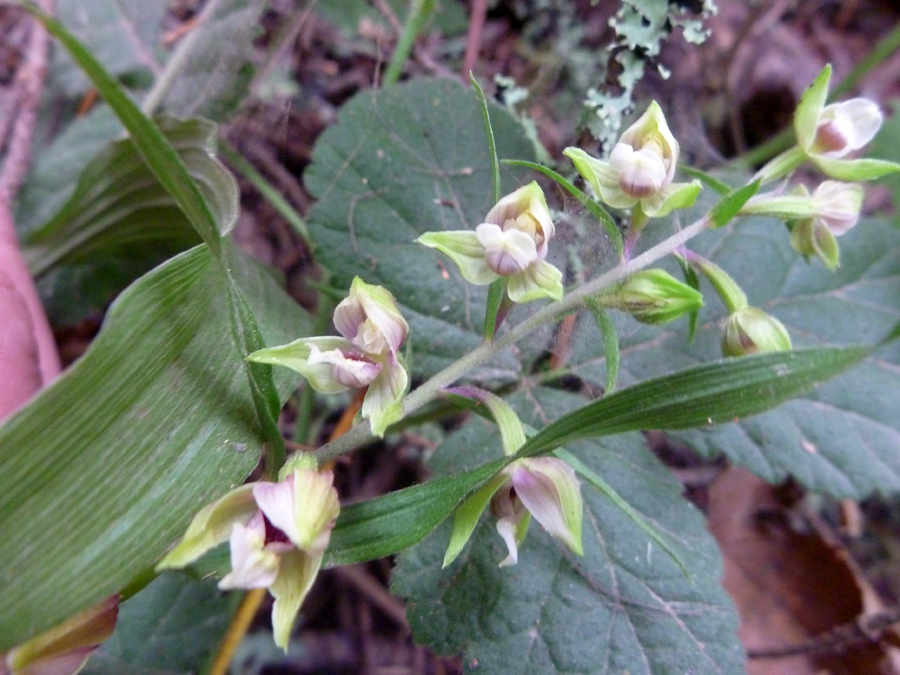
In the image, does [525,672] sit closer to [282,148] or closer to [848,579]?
[848,579]

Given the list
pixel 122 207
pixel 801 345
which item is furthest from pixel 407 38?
pixel 801 345

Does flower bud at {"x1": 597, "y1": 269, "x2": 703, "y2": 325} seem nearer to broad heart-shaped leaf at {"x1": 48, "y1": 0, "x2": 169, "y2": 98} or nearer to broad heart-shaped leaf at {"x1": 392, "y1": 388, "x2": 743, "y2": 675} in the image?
broad heart-shaped leaf at {"x1": 392, "y1": 388, "x2": 743, "y2": 675}

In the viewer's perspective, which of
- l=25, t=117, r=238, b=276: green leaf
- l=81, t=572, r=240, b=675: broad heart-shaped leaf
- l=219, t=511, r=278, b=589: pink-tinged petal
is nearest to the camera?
l=219, t=511, r=278, b=589: pink-tinged petal

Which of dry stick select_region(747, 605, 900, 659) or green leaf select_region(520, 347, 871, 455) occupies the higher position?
green leaf select_region(520, 347, 871, 455)

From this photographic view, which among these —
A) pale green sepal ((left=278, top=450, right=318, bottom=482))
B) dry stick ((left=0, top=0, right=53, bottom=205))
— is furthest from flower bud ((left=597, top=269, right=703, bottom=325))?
dry stick ((left=0, top=0, right=53, bottom=205))

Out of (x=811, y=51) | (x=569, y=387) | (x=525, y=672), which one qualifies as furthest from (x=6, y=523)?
(x=811, y=51)
